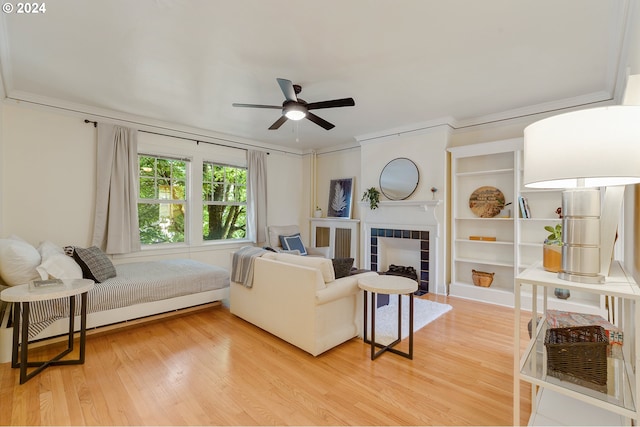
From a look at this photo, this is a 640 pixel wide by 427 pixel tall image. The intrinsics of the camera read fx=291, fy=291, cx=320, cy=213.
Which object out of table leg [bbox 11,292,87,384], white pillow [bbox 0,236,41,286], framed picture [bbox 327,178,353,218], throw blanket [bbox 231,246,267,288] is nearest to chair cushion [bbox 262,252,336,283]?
throw blanket [bbox 231,246,267,288]

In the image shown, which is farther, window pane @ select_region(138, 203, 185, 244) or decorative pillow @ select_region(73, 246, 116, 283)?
window pane @ select_region(138, 203, 185, 244)

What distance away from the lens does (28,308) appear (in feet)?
6.65

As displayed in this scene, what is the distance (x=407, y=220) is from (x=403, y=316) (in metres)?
1.74

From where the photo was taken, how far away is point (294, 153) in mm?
6238

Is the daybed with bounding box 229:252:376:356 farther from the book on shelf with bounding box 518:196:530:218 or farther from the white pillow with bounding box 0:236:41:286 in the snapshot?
the book on shelf with bounding box 518:196:530:218

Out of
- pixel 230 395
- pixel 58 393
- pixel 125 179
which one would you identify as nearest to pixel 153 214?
pixel 125 179

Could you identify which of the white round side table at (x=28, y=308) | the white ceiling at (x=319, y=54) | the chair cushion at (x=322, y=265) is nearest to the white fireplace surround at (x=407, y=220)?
the white ceiling at (x=319, y=54)

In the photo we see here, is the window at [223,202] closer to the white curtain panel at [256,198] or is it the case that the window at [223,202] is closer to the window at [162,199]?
the white curtain panel at [256,198]

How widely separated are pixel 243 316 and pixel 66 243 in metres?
2.51

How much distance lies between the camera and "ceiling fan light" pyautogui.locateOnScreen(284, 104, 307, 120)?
9.32 feet

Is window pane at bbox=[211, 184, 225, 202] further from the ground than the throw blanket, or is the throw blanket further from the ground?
window pane at bbox=[211, 184, 225, 202]

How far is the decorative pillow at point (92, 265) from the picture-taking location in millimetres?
2922

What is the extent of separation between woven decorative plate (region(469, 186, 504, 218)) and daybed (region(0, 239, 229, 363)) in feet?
11.8

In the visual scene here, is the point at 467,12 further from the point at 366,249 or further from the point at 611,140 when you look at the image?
the point at 366,249
